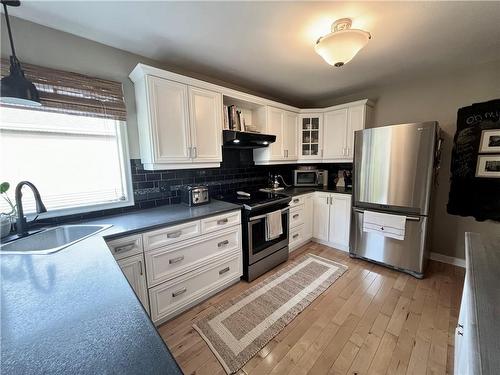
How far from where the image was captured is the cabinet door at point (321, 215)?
3.02 metres

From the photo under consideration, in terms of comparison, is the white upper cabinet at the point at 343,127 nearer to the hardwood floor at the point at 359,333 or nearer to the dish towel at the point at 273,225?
the dish towel at the point at 273,225

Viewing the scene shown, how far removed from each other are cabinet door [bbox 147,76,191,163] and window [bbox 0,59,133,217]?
352mm

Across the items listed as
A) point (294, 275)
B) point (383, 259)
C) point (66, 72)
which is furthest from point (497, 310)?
point (66, 72)

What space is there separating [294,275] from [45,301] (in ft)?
7.13

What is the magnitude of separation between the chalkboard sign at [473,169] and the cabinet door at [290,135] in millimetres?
1918

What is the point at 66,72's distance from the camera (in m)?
1.59

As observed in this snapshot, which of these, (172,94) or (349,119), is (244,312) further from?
(349,119)

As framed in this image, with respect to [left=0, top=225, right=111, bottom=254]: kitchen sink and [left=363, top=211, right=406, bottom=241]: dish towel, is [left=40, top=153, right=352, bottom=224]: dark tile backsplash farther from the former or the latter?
[left=363, top=211, right=406, bottom=241]: dish towel

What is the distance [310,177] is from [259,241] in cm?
157

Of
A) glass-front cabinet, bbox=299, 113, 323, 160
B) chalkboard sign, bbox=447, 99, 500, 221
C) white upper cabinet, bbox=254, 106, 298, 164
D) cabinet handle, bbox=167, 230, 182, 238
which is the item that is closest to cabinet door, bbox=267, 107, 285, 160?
white upper cabinet, bbox=254, 106, 298, 164

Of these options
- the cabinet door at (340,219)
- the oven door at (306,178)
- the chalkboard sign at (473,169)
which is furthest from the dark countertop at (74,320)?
the chalkboard sign at (473,169)

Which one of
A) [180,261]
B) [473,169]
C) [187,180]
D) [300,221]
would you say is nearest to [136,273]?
[180,261]

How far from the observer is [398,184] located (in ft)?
7.33

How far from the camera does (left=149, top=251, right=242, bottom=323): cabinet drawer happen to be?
1.68 m
